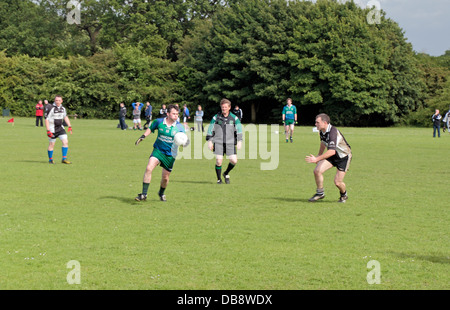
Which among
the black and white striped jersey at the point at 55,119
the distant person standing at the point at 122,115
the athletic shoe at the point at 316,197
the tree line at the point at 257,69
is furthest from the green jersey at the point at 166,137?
the tree line at the point at 257,69

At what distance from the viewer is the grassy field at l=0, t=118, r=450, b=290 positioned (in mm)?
7000

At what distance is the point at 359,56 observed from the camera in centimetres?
6238

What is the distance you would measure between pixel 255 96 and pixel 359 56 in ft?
41.6

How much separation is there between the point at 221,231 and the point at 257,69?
5736 centimetres

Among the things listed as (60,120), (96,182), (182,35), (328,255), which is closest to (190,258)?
(328,255)

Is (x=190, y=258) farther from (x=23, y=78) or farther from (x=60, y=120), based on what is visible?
(x=23, y=78)

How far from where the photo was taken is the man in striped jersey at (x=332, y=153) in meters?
12.2

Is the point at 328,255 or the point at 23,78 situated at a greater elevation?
the point at 23,78
